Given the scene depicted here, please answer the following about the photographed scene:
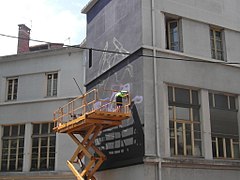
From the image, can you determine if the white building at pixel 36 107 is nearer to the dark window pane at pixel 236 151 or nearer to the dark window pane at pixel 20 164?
the dark window pane at pixel 20 164

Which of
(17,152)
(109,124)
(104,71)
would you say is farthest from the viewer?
(17,152)

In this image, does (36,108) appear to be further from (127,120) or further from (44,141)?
(127,120)

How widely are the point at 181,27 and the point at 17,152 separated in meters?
14.5

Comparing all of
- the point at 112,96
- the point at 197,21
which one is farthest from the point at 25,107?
the point at 197,21

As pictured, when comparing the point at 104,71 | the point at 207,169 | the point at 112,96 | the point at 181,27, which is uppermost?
the point at 181,27

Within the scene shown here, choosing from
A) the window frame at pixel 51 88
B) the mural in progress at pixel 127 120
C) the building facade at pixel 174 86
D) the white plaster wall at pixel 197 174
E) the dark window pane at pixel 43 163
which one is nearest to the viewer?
the white plaster wall at pixel 197 174

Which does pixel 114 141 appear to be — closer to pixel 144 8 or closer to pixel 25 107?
pixel 144 8

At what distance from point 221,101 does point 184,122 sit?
2811mm

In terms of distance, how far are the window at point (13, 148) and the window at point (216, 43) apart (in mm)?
14304

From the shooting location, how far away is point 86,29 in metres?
25.7

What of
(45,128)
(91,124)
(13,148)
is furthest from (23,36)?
(91,124)

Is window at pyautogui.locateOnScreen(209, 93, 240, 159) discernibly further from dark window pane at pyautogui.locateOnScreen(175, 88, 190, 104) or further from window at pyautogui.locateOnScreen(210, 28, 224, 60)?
window at pyautogui.locateOnScreen(210, 28, 224, 60)

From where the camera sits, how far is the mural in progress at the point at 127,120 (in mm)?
18219

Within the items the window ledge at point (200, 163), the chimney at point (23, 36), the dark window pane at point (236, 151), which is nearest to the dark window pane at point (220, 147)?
the window ledge at point (200, 163)
